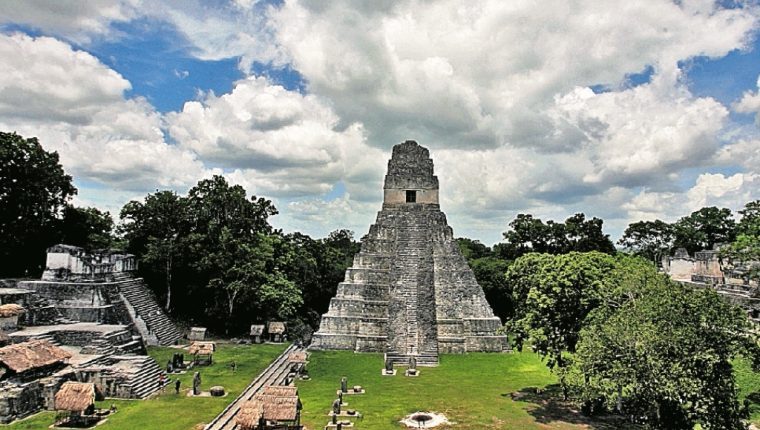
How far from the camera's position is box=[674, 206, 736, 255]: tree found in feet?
200

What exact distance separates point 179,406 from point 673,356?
1519 centimetres

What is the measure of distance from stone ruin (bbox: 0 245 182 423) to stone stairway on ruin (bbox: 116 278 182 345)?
0.06m

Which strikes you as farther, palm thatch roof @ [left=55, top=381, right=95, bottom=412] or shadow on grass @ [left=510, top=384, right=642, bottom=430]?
shadow on grass @ [left=510, top=384, right=642, bottom=430]

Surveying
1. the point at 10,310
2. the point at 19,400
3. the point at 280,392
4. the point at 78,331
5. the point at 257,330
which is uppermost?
the point at 10,310

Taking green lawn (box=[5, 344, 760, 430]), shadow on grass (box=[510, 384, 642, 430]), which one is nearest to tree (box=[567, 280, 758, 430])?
shadow on grass (box=[510, 384, 642, 430])

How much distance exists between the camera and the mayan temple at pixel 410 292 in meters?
27.5

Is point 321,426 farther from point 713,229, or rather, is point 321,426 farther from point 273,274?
point 713,229

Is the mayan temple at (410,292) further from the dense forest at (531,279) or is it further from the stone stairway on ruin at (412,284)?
the dense forest at (531,279)

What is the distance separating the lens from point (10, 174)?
30.1 m

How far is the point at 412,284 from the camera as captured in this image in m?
29.4

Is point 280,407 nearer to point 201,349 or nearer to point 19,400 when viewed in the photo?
point 19,400

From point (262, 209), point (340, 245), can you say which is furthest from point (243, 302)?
point (340, 245)

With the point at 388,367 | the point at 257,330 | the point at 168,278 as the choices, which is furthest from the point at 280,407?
the point at 168,278

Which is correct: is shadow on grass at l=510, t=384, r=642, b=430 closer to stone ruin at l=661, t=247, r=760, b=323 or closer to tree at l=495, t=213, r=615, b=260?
stone ruin at l=661, t=247, r=760, b=323
